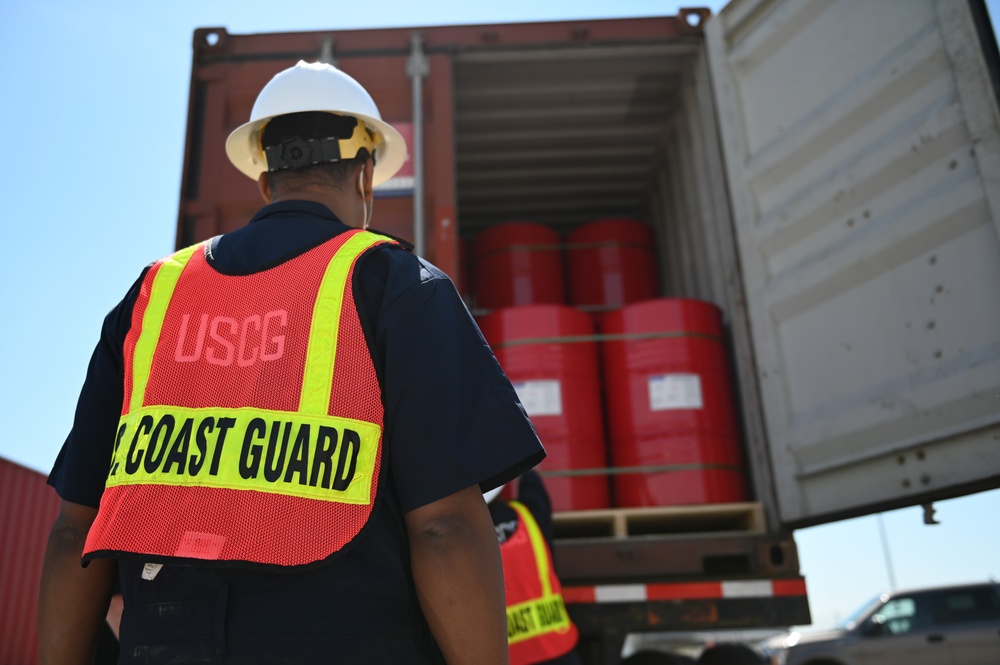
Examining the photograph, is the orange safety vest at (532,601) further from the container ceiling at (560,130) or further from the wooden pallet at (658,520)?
the container ceiling at (560,130)

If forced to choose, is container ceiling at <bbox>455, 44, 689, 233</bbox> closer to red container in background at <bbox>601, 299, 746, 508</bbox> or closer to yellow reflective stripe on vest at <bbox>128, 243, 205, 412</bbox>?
red container in background at <bbox>601, 299, 746, 508</bbox>

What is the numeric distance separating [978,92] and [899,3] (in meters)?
0.63

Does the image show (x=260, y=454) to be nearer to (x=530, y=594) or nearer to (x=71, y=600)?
(x=71, y=600)

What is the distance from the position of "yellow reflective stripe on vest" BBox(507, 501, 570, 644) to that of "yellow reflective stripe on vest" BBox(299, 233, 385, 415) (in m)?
1.83

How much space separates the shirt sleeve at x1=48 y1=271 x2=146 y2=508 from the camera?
1476 millimetres

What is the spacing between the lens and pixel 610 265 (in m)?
5.53

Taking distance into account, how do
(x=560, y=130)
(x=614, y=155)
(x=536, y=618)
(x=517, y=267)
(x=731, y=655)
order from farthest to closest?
(x=614, y=155), (x=560, y=130), (x=517, y=267), (x=731, y=655), (x=536, y=618)

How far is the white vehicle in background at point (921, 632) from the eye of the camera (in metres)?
9.18

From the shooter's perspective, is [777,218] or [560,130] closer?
[777,218]

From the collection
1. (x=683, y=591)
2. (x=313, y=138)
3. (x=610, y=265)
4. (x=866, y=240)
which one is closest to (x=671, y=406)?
(x=683, y=591)

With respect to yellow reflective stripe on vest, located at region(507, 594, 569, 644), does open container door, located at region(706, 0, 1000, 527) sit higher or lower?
higher

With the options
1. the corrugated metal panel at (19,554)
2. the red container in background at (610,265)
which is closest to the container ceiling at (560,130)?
the red container in background at (610,265)

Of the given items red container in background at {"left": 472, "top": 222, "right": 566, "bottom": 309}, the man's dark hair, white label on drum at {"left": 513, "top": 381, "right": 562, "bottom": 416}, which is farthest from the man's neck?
red container in background at {"left": 472, "top": 222, "right": 566, "bottom": 309}

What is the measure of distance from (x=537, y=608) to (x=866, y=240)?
199 cm
